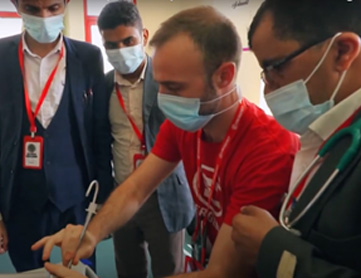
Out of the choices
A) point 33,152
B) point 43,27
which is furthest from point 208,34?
point 33,152

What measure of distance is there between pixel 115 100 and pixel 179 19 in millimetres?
766

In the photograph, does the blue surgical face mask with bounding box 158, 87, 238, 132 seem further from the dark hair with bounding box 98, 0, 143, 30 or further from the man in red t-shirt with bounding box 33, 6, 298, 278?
the dark hair with bounding box 98, 0, 143, 30

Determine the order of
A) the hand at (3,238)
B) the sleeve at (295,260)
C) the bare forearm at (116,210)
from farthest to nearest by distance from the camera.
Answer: the hand at (3,238) < the bare forearm at (116,210) < the sleeve at (295,260)

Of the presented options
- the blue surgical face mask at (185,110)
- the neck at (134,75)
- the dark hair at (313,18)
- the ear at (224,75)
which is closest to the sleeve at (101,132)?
the neck at (134,75)

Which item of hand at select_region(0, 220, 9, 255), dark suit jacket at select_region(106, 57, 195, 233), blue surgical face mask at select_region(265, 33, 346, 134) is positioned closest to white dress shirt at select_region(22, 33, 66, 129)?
dark suit jacket at select_region(106, 57, 195, 233)

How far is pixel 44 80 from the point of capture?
1624 mm

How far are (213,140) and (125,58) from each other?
78 centimetres

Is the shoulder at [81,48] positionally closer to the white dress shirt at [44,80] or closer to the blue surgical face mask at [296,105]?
the white dress shirt at [44,80]

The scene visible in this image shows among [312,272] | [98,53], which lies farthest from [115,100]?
[312,272]

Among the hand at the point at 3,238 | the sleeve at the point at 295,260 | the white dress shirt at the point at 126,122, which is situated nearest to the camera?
the sleeve at the point at 295,260

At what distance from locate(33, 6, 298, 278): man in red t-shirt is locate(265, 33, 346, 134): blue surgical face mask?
0.26ft

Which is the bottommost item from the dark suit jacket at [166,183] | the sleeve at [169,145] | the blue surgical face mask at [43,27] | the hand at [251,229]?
the dark suit jacket at [166,183]

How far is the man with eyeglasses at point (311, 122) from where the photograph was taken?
730mm

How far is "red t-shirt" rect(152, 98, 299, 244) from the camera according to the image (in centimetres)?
100
